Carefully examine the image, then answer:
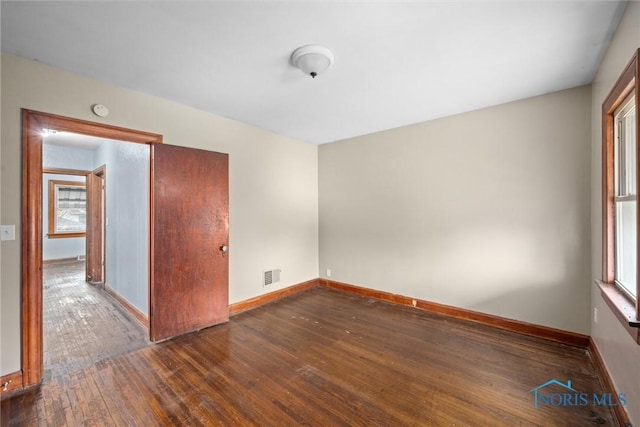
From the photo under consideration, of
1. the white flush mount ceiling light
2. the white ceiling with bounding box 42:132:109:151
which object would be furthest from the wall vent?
the white ceiling with bounding box 42:132:109:151

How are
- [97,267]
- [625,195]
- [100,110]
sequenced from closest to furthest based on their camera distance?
[625,195], [100,110], [97,267]

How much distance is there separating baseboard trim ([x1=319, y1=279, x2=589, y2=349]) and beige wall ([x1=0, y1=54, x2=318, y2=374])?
4.03ft

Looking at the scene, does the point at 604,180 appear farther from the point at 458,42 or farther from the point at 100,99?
the point at 100,99

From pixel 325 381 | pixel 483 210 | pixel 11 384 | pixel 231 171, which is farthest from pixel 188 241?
pixel 483 210

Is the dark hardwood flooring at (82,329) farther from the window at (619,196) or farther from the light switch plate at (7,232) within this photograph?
the window at (619,196)

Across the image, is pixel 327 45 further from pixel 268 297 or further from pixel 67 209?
pixel 67 209

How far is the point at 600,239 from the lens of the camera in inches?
86.2

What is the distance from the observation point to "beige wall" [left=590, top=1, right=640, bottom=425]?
1.49 meters

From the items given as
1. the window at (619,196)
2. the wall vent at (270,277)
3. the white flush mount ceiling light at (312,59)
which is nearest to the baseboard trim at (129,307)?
the wall vent at (270,277)

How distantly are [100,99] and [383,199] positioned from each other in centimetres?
347

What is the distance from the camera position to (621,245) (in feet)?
6.44

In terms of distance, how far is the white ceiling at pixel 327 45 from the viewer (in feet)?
5.21

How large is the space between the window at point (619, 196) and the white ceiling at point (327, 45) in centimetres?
50

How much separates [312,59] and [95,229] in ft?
17.2
